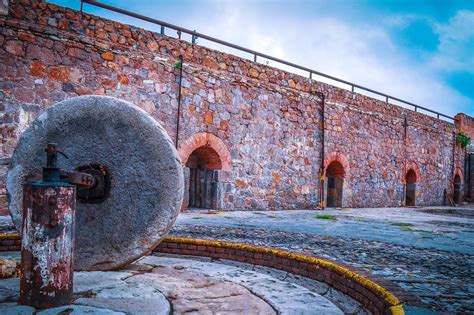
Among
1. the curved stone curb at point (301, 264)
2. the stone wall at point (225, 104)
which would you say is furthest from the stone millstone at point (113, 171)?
the stone wall at point (225, 104)

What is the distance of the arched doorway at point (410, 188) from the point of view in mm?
13353

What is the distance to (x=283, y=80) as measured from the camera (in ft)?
29.7

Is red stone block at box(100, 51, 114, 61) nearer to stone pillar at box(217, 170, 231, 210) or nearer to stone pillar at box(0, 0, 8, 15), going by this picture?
stone pillar at box(0, 0, 8, 15)

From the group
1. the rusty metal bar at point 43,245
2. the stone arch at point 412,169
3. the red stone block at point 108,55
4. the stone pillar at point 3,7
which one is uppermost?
the stone pillar at point 3,7

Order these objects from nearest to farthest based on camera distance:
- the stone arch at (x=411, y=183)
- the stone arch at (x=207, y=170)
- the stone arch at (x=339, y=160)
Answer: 1. the stone arch at (x=207, y=170)
2. the stone arch at (x=339, y=160)
3. the stone arch at (x=411, y=183)

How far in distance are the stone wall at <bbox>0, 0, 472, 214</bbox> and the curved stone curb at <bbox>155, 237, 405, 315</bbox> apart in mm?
3262

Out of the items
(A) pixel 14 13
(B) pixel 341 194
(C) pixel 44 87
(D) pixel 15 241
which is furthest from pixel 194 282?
(B) pixel 341 194

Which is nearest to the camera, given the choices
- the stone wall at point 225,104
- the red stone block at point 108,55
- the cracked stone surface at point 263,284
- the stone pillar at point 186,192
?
the cracked stone surface at point 263,284

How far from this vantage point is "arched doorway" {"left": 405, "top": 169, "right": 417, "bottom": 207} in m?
13.4

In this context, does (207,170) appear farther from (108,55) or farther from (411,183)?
(411,183)

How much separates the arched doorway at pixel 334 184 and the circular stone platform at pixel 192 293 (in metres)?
7.87

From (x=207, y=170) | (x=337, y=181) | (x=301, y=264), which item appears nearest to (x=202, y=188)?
(x=207, y=170)

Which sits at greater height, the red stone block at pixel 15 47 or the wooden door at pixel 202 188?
the red stone block at pixel 15 47

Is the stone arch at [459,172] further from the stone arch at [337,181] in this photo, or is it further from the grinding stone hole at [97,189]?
the grinding stone hole at [97,189]
